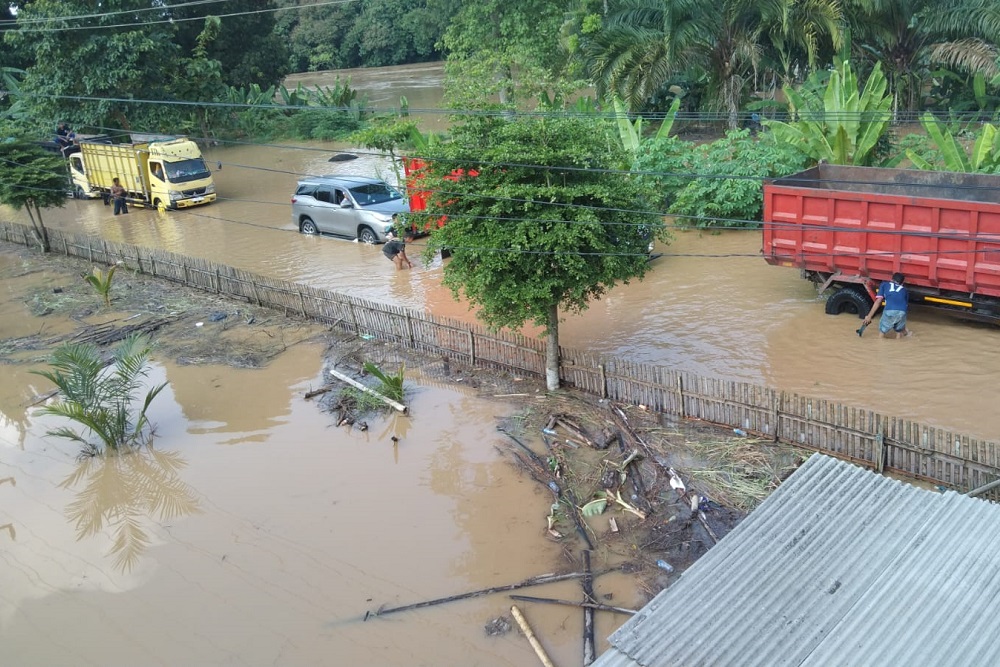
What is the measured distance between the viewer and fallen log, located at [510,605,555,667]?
7145 millimetres

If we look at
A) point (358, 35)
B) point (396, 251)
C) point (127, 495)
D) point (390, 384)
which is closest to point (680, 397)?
point (390, 384)

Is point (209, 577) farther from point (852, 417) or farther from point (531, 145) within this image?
point (852, 417)

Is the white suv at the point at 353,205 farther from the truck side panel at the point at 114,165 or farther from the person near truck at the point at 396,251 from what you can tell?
the truck side panel at the point at 114,165

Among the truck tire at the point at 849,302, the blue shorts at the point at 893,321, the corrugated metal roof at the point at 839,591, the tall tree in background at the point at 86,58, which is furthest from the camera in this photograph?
the tall tree in background at the point at 86,58

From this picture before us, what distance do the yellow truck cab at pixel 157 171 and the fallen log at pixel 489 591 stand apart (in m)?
20.9

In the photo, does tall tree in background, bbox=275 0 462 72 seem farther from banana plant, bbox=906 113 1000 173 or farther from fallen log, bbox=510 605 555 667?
fallen log, bbox=510 605 555 667

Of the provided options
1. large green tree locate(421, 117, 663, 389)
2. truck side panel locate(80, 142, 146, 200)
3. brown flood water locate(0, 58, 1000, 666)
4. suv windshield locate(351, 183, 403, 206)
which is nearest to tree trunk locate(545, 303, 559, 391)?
large green tree locate(421, 117, 663, 389)

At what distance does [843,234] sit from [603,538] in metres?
7.02

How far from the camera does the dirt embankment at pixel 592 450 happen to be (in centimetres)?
855

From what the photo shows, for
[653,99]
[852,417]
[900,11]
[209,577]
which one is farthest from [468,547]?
[653,99]

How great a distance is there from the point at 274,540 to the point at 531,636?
344cm

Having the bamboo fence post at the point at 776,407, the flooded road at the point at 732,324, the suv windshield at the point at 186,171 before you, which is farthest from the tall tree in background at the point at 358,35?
the bamboo fence post at the point at 776,407

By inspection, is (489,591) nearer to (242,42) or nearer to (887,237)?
(887,237)

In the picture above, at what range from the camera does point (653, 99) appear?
30609 millimetres
